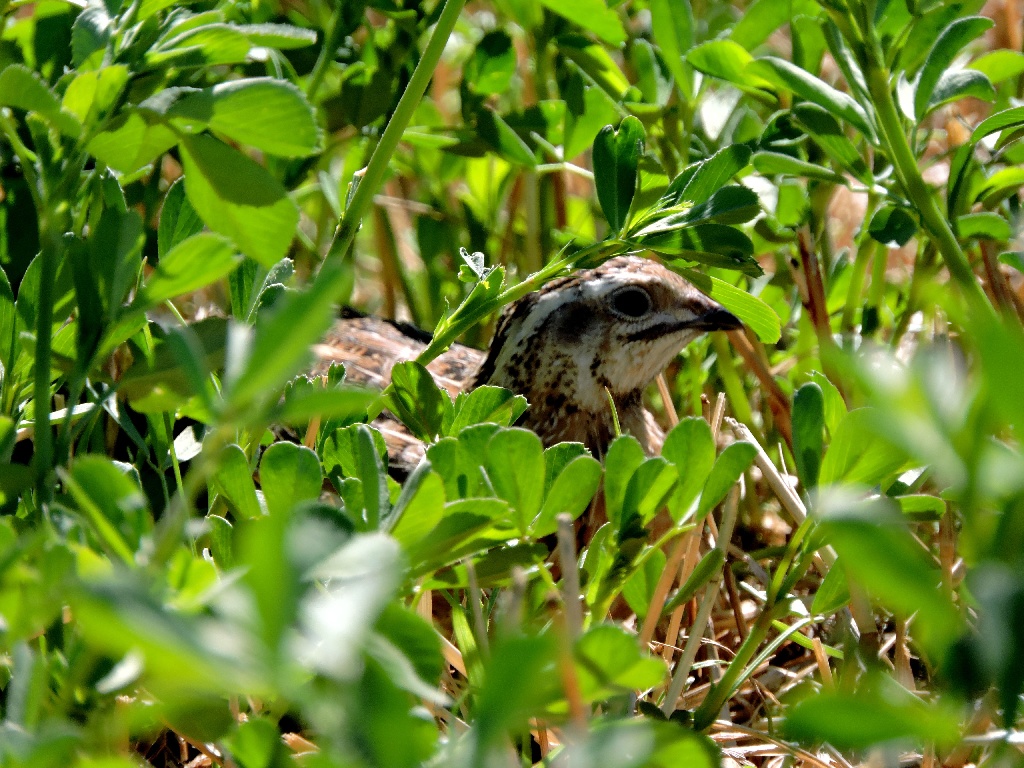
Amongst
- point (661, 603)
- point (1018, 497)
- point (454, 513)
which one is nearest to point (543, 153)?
point (661, 603)

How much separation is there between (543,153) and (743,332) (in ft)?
2.31

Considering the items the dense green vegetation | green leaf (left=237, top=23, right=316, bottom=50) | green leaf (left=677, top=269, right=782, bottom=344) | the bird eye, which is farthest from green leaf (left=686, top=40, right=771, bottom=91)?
green leaf (left=237, top=23, right=316, bottom=50)

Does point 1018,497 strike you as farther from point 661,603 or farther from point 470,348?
point 470,348

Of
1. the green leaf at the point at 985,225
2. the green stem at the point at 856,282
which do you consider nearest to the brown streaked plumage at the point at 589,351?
the green stem at the point at 856,282

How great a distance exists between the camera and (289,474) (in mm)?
1460

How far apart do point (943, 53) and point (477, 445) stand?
4.32 ft

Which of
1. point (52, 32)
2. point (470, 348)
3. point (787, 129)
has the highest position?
point (52, 32)

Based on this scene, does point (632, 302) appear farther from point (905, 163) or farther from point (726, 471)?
point (726, 471)

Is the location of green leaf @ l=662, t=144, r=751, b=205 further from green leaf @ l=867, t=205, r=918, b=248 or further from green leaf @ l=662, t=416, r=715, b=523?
green leaf @ l=662, t=416, r=715, b=523

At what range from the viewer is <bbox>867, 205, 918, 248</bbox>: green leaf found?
→ 2375mm

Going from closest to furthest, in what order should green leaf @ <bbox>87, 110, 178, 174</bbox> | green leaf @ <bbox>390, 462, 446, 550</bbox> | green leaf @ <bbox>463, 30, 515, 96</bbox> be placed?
1. green leaf @ <bbox>390, 462, 446, 550</bbox>
2. green leaf @ <bbox>87, 110, 178, 174</bbox>
3. green leaf @ <bbox>463, 30, 515, 96</bbox>

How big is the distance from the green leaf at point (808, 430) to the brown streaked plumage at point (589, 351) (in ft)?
5.06

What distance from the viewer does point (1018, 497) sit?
913 mm

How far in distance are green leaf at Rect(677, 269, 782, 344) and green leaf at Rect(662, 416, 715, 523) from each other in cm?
59
